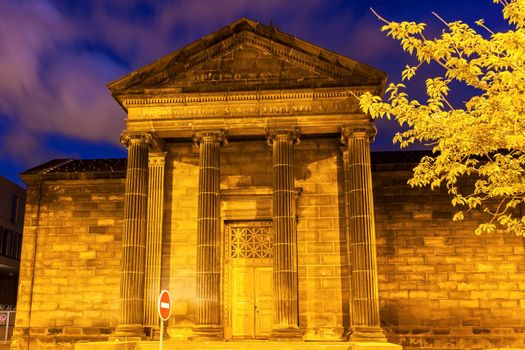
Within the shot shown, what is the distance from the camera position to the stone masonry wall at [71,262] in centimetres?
2089

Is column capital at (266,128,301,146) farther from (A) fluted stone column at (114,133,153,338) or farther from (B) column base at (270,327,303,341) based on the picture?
(B) column base at (270,327,303,341)

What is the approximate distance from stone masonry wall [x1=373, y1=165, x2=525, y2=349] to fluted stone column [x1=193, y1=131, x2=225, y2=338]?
6407mm

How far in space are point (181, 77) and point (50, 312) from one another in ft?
33.4

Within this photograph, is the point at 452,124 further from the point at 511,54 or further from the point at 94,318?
the point at 94,318

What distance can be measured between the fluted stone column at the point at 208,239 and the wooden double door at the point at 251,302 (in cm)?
200

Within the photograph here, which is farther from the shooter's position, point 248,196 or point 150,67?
point 248,196

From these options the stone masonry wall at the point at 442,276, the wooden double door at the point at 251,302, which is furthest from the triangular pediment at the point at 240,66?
the wooden double door at the point at 251,302

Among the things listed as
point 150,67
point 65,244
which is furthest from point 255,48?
point 65,244

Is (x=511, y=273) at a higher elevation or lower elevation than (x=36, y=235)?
lower

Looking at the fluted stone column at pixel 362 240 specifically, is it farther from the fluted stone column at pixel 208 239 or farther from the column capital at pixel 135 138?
the column capital at pixel 135 138

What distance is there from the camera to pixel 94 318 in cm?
2089

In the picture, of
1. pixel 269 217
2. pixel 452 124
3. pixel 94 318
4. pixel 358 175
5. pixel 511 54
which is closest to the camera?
pixel 511 54

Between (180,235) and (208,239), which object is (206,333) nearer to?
(208,239)

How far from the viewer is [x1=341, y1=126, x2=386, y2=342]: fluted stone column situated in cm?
1608
